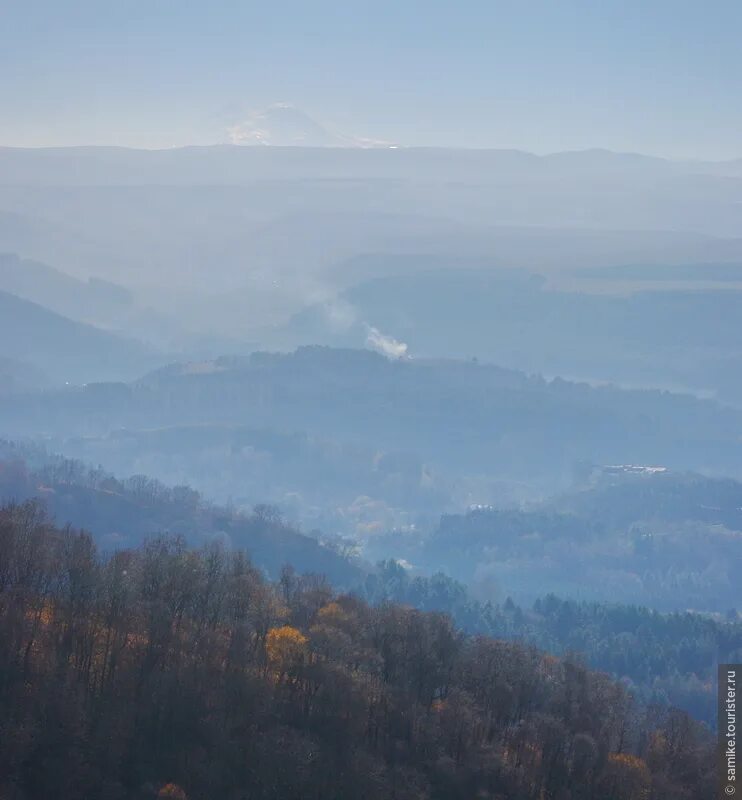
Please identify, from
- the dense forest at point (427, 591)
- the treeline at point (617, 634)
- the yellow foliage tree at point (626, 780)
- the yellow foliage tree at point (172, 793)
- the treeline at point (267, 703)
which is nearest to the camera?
the yellow foliage tree at point (172, 793)

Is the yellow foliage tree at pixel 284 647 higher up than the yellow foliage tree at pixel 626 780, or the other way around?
the yellow foliage tree at pixel 284 647

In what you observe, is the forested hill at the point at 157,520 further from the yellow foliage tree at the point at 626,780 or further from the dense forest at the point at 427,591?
the yellow foliage tree at the point at 626,780

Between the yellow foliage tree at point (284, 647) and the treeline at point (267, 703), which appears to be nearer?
the treeline at point (267, 703)

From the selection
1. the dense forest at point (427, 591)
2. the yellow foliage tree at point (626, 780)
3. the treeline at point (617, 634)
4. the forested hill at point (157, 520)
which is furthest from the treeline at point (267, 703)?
the forested hill at point (157, 520)

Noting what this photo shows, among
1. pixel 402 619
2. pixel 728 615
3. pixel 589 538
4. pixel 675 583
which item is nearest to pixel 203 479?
pixel 589 538

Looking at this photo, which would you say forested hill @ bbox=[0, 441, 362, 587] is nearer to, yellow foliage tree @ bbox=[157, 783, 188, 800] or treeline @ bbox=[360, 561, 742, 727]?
treeline @ bbox=[360, 561, 742, 727]

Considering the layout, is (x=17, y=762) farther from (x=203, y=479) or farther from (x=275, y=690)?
(x=203, y=479)

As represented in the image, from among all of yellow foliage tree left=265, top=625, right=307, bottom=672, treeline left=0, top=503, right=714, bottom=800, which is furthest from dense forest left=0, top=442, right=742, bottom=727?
yellow foliage tree left=265, top=625, right=307, bottom=672

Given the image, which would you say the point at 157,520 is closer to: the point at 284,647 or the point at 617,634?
the point at 617,634
